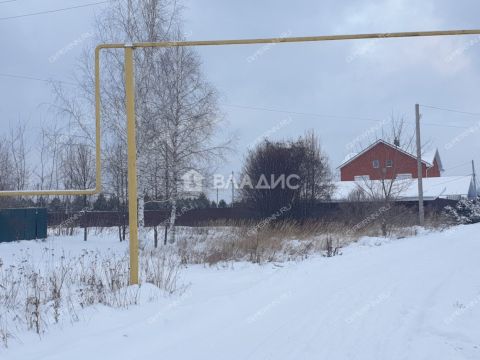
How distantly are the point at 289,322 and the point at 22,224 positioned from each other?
63.2 feet

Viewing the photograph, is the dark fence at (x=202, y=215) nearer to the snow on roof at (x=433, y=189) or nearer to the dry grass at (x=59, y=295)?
the snow on roof at (x=433, y=189)

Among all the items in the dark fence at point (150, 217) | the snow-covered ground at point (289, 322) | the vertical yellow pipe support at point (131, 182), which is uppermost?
the vertical yellow pipe support at point (131, 182)

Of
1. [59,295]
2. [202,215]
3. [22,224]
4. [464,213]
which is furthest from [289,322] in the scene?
[202,215]

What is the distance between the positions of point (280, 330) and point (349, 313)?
57.1 inches

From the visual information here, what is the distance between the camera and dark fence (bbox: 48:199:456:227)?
87.8 feet

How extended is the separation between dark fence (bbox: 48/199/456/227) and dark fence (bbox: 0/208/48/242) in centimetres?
196

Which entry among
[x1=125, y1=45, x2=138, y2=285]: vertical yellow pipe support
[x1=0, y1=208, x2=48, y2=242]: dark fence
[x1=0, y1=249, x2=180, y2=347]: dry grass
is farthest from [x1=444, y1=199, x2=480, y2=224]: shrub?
[x1=125, y1=45, x2=138, y2=285]: vertical yellow pipe support

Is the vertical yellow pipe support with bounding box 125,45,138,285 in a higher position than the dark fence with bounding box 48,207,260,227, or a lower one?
higher

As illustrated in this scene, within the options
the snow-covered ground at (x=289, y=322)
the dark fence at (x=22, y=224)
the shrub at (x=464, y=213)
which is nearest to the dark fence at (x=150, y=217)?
the dark fence at (x=22, y=224)

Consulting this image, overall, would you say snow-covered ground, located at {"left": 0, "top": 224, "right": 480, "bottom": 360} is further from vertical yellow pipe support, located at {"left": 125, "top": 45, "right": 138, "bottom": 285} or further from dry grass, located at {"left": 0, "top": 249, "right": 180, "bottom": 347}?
vertical yellow pipe support, located at {"left": 125, "top": 45, "right": 138, "bottom": 285}

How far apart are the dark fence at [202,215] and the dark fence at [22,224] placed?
1962 millimetres

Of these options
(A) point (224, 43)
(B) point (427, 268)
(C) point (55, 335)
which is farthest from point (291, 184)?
(C) point (55, 335)

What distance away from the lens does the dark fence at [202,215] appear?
26750 millimetres

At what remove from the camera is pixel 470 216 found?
3206 centimetres
